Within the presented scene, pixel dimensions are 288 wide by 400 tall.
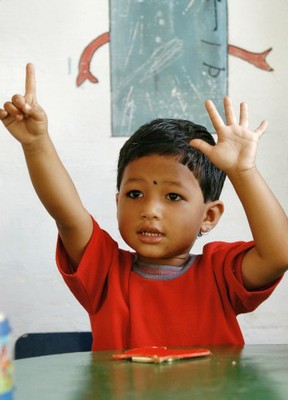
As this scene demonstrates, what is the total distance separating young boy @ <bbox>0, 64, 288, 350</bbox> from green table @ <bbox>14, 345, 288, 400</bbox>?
0.28 m

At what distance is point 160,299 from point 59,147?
87 centimetres

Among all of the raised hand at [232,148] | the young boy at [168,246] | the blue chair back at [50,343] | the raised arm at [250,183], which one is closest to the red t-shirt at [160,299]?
the young boy at [168,246]

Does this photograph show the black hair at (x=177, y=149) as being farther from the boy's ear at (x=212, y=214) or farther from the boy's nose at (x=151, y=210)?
the boy's nose at (x=151, y=210)

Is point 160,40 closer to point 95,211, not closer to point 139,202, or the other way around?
point 95,211

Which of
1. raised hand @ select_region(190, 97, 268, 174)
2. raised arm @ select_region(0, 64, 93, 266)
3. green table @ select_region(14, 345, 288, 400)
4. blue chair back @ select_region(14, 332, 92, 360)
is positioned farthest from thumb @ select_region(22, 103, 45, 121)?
blue chair back @ select_region(14, 332, 92, 360)

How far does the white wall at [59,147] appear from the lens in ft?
6.97

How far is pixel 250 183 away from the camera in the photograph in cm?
127

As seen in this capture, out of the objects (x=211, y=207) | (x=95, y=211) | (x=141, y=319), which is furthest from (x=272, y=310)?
(x=141, y=319)

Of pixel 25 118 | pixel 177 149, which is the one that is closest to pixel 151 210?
pixel 177 149

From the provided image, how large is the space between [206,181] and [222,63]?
0.79 meters

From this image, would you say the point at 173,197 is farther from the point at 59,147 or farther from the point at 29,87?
the point at 59,147

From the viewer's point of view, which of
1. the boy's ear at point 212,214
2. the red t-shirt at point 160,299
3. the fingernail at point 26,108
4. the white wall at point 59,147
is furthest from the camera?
the white wall at point 59,147

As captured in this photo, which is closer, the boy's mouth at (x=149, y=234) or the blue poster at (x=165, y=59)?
the boy's mouth at (x=149, y=234)

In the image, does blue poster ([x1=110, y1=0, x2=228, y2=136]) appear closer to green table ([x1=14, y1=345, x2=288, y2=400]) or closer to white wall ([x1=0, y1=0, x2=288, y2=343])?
white wall ([x1=0, y1=0, x2=288, y2=343])
